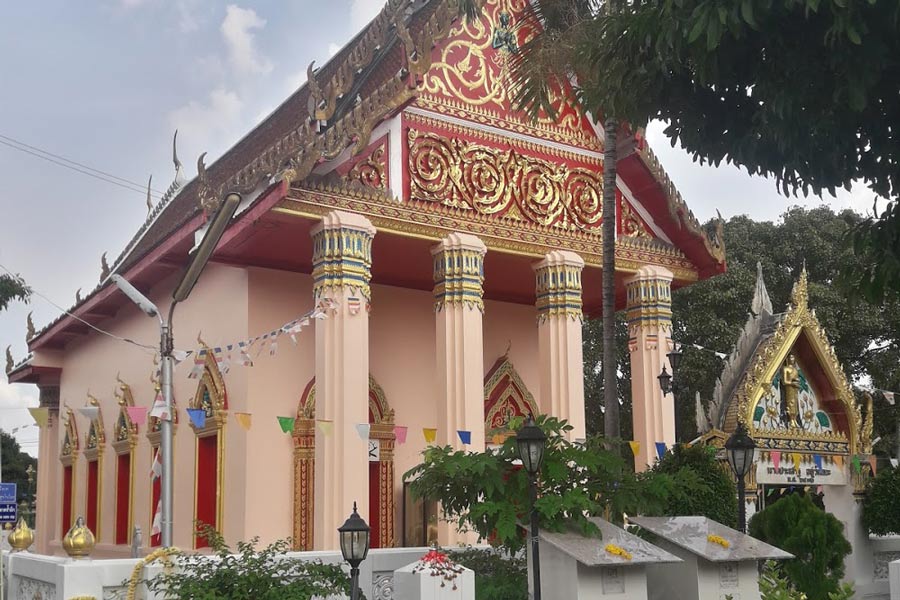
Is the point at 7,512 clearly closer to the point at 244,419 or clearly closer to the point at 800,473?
the point at 244,419

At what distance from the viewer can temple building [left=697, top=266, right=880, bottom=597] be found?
13.1 m

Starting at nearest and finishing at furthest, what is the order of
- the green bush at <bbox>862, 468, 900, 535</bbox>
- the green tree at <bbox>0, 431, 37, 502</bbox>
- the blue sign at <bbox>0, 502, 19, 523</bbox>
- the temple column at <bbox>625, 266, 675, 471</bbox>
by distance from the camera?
1. the green bush at <bbox>862, 468, 900, 535</bbox>
2. the temple column at <bbox>625, 266, 675, 471</bbox>
3. the blue sign at <bbox>0, 502, 19, 523</bbox>
4. the green tree at <bbox>0, 431, 37, 502</bbox>

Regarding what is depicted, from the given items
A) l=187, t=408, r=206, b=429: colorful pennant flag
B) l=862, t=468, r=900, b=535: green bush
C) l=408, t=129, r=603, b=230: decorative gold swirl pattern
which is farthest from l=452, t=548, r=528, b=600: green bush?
l=862, t=468, r=900, b=535: green bush

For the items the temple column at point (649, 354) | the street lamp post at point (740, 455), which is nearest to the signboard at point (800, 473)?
the temple column at point (649, 354)

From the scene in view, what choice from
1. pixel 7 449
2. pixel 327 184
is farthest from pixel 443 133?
pixel 7 449

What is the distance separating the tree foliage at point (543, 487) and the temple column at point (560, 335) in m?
4.52

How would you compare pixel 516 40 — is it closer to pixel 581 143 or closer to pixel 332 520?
pixel 581 143

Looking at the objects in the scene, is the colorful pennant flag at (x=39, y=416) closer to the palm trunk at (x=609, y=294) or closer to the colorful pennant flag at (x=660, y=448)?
the palm trunk at (x=609, y=294)

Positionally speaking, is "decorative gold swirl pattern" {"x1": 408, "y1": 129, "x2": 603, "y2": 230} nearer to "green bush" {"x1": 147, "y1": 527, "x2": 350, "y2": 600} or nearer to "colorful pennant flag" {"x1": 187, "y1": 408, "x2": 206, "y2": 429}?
"colorful pennant flag" {"x1": 187, "y1": 408, "x2": 206, "y2": 429}

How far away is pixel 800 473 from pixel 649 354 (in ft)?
11.2

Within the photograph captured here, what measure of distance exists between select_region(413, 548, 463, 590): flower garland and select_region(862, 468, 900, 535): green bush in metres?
8.03

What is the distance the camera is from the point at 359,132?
513 inches

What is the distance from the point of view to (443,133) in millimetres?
14539

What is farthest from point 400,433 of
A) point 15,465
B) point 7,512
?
point 15,465
